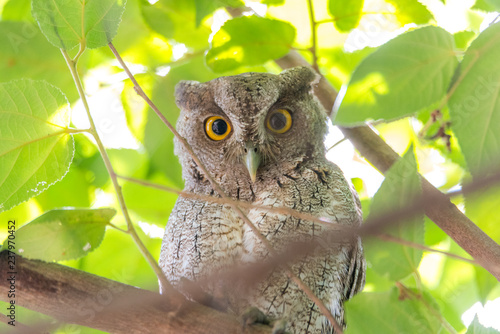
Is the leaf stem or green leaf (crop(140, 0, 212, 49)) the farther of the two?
green leaf (crop(140, 0, 212, 49))

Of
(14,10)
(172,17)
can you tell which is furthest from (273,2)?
(14,10)

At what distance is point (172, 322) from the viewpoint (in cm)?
122

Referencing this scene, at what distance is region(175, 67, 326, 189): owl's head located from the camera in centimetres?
206

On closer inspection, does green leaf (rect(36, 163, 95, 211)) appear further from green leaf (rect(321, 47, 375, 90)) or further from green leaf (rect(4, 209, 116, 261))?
green leaf (rect(321, 47, 375, 90))

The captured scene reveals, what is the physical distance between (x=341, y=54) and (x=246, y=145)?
60 centimetres

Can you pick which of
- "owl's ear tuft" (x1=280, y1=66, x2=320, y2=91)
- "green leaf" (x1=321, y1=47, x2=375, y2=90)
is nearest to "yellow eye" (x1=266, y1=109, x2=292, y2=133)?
"owl's ear tuft" (x1=280, y1=66, x2=320, y2=91)

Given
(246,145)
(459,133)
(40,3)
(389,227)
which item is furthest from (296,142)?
(389,227)

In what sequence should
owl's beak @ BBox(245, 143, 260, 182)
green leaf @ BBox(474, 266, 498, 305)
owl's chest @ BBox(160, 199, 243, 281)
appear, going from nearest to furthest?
green leaf @ BBox(474, 266, 498, 305) → owl's chest @ BBox(160, 199, 243, 281) → owl's beak @ BBox(245, 143, 260, 182)

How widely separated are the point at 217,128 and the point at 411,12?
88cm

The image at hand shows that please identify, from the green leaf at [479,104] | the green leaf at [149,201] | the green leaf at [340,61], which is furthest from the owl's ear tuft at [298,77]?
the green leaf at [479,104]

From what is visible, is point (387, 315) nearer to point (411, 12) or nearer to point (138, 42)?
point (411, 12)

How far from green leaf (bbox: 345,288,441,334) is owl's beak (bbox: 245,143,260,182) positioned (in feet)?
2.85

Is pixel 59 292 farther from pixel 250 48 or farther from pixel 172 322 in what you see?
pixel 250 48

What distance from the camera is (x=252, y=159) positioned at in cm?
196
